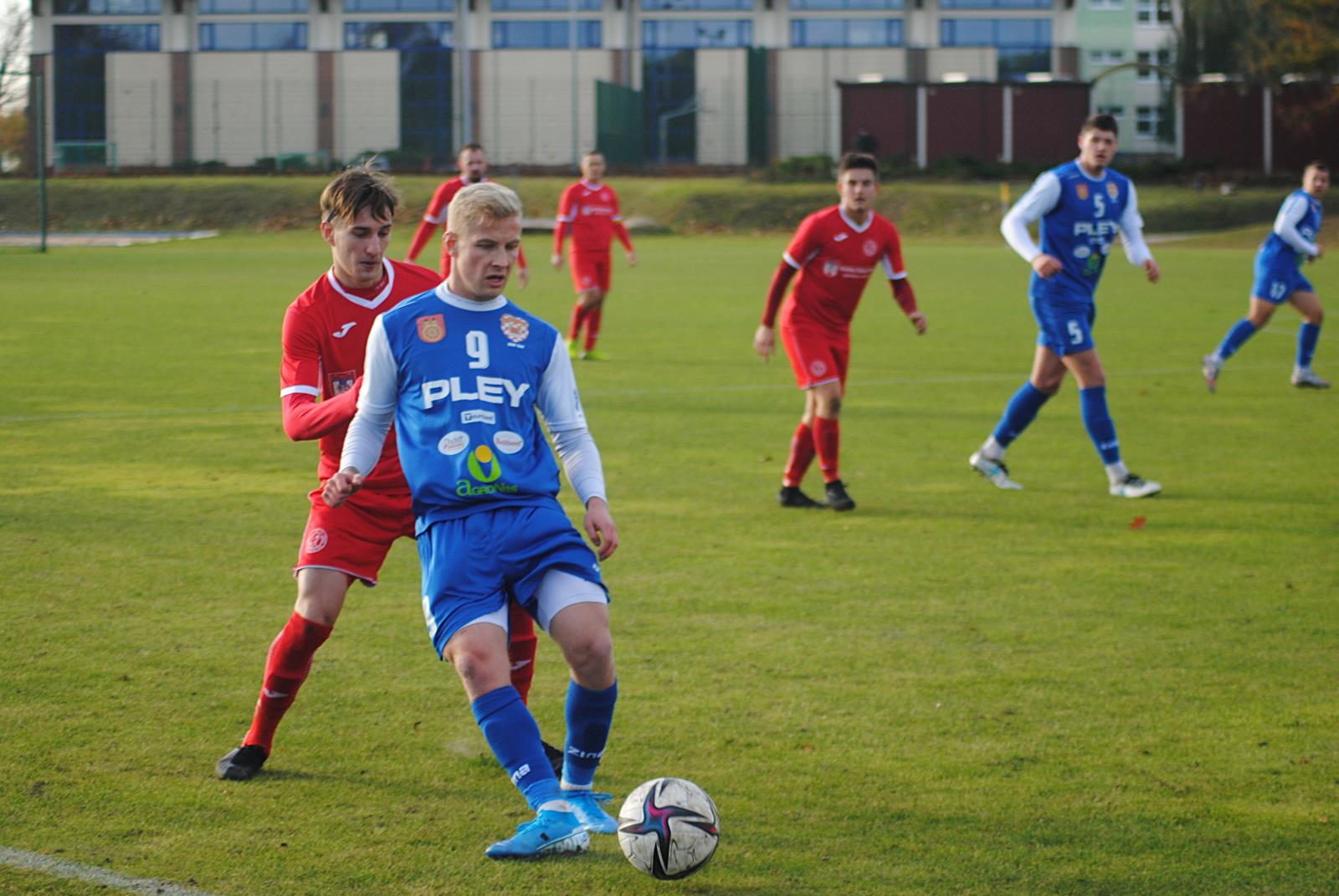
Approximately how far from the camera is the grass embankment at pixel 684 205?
151 ft

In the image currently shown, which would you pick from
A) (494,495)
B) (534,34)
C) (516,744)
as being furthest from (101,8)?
(516,744)

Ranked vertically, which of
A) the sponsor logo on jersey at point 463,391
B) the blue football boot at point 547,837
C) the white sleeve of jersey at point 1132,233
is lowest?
the blue football boot at point 547,837

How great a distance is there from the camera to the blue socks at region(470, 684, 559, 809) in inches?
146

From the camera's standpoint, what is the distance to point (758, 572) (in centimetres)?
708

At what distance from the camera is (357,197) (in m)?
A: 4.29

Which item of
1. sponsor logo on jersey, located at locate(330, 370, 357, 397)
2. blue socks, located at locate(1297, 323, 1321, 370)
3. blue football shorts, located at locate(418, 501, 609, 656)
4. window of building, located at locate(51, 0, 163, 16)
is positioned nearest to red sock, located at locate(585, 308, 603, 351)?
blue socks, located at locate(1297, 323, 1321, 370)

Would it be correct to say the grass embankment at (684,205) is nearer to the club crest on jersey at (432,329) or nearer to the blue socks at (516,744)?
the club crest on jersey at (432,329)

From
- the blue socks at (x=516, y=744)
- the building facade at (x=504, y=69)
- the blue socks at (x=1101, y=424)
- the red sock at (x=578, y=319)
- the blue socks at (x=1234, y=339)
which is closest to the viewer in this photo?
the blue socks at (x=516, y=744)

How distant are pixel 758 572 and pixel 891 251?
8.82 ft

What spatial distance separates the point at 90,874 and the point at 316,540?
113 centimetres

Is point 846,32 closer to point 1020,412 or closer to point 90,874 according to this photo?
point 1020,412

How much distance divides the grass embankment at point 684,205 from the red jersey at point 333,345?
41.6 meters

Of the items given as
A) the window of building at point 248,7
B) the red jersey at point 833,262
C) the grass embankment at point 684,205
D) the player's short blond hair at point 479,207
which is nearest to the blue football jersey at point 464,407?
the player's short blond hair at point 479,207

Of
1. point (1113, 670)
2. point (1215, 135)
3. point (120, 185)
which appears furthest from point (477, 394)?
point (1215, 135)
